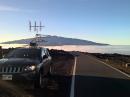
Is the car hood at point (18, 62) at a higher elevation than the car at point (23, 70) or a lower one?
higher

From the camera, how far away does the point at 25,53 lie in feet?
57.9

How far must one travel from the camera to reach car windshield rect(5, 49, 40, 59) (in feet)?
56.5

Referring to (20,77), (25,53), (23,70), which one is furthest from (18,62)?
(25,53)

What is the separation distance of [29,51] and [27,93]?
413 centimetres

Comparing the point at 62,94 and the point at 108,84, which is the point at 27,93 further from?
the point at 108,84

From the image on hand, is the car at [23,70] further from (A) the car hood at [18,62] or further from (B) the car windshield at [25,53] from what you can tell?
(B) the car windshield at [25,53]

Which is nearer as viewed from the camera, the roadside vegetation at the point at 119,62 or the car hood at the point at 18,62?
the car hood at the point at 18,62

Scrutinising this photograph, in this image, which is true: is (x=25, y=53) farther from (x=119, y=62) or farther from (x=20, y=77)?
(x=119, y=62)

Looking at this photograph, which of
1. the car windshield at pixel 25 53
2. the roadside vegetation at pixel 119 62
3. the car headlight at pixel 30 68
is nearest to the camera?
the car headlight at pixel 30 68

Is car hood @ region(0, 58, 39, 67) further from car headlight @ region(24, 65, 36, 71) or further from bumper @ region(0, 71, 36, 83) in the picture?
bumper @ region(0, 71, 36, 83)

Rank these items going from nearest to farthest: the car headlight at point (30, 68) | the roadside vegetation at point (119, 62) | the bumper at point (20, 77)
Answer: the bumper at point (20, 77) < the car headlight at point (30, 68) < the roadside vegetation at point (119, 62)

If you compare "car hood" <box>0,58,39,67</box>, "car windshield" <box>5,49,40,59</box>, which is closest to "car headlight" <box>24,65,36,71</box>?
"car hood" <box>0,58,39,67</box>

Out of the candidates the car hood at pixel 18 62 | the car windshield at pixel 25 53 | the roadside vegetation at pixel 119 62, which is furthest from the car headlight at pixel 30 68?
the roadside vegetation at pixel 119 62

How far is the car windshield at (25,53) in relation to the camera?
56.5 feet
